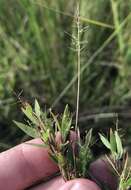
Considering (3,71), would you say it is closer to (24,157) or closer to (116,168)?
(24,157)

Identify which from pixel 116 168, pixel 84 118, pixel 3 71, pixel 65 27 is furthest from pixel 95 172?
pixel 65 27

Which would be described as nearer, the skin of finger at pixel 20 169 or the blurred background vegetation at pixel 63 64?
the skin of finger at pixel 20 169

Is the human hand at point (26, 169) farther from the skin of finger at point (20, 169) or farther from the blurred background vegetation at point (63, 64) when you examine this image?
the blurred background vegetation at point (63, 64)

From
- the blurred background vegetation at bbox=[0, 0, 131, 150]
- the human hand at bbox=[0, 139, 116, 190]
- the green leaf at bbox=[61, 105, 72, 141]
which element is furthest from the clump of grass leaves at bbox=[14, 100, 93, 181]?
the blurred background vegetation at bbox=[0, 0, 131, 150]

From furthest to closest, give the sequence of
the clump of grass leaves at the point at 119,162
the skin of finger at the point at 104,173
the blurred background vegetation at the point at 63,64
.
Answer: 1. the blurred background vegetation at the point at 63,64
2. the skin of finger at the point at 104,173
3. the clump of grass leaves at the point at 119,162

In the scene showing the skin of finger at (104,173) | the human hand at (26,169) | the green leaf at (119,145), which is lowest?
the skin of finger at (104,173)

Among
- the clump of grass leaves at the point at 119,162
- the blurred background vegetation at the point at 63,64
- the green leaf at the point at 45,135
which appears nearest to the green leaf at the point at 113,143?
the clump of grass leaves at the point at 119,162

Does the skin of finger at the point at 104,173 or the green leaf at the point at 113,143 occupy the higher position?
the green leaf at the point at 113,143

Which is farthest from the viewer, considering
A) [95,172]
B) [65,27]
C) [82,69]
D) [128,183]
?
[65,27]
